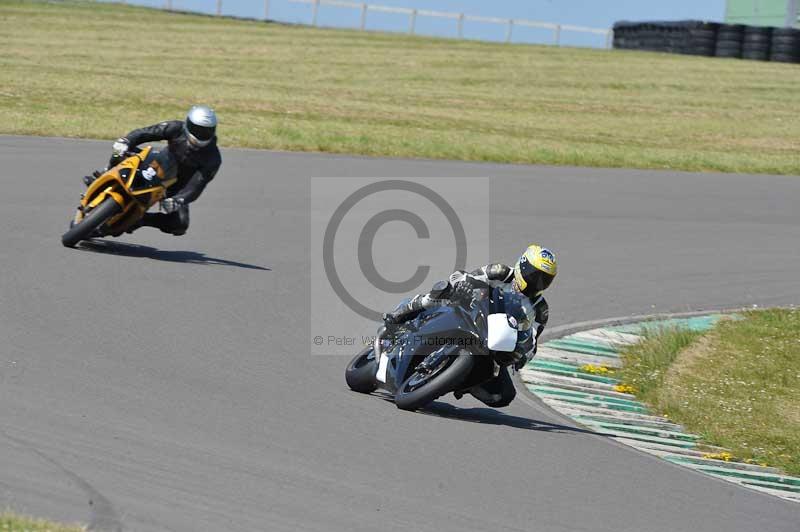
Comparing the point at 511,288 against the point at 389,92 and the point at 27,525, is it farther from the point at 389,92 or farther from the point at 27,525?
the point at 389,92

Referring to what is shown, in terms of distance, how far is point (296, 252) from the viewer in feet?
47.7

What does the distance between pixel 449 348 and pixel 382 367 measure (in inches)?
23.3

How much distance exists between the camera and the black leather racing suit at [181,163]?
12.8m

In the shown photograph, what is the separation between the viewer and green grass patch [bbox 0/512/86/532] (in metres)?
5.01

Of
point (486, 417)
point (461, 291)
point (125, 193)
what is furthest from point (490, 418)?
point (125, 193)

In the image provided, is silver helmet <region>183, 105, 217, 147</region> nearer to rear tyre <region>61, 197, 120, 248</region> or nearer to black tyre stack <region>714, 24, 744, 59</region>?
rear tyre <region>61, 197, 120, 248</region>

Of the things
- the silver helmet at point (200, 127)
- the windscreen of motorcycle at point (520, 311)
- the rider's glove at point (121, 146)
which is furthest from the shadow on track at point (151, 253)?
the windscreen of motorcycle at point (520, 311)

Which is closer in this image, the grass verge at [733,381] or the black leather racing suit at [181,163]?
the grass verge at [733,381]

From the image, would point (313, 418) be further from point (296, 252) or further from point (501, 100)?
point (501, 100)

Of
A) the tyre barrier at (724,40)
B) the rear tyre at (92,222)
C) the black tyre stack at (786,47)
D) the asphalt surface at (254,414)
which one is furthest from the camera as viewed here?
the tyre barrier at (724,40)

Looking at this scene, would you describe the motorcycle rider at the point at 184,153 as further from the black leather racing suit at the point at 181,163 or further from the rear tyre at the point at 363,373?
the rear tyre at the point at 363,373

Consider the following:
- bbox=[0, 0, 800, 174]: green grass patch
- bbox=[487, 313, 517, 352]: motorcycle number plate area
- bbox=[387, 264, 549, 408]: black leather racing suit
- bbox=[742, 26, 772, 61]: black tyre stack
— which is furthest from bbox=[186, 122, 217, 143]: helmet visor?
bbox=[742, 26, 772, 61]: black tyre stack

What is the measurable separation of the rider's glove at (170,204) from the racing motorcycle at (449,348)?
4414mm

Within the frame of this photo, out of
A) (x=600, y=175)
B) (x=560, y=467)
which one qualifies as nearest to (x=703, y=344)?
(x=560, y=467)
